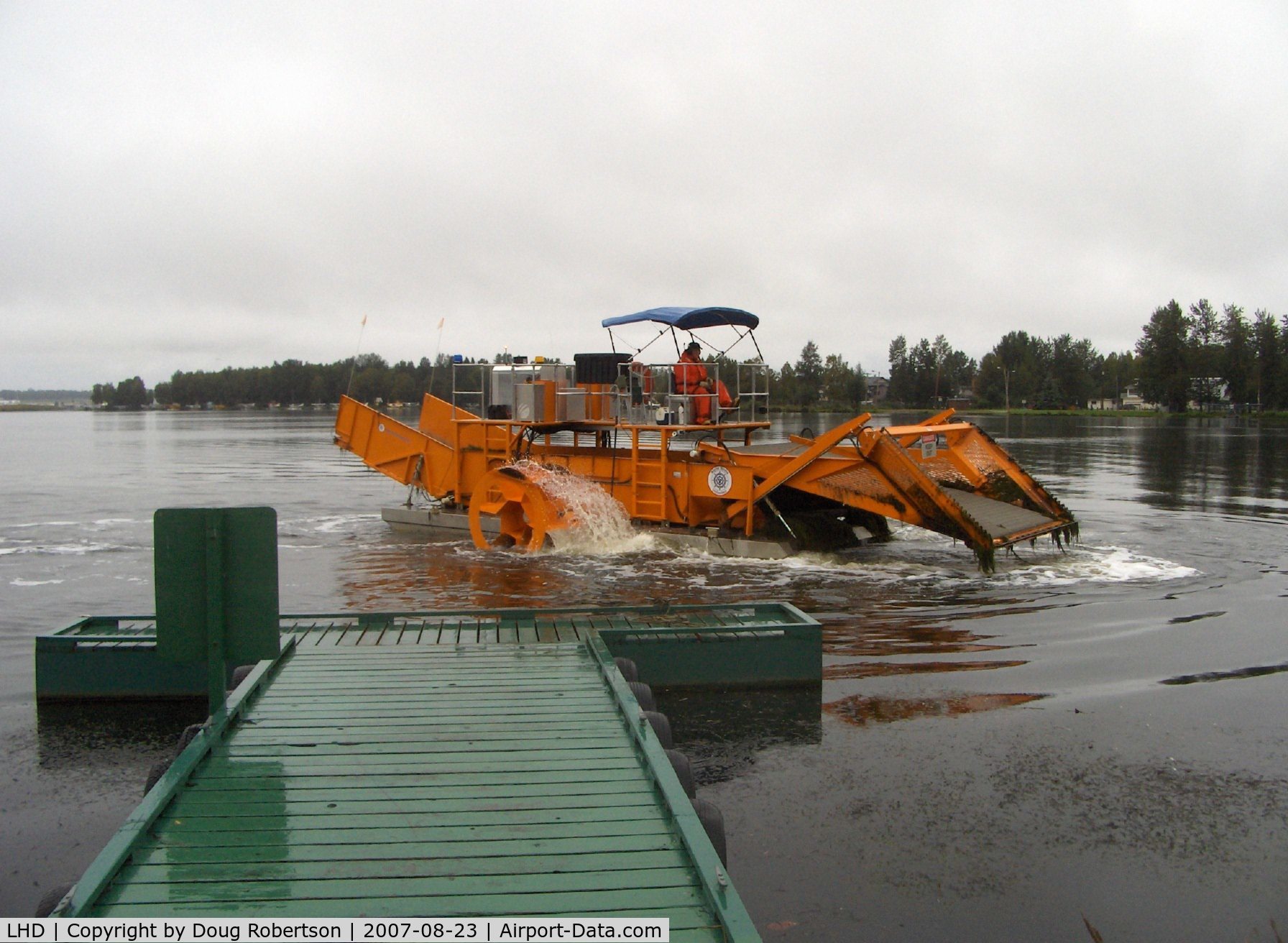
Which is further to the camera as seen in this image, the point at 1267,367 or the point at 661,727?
the point at 1267,367

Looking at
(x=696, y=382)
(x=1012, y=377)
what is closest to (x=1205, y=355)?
(x=1012, y=377)

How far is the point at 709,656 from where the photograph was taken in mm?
8617

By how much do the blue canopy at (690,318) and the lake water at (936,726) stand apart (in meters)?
3.51

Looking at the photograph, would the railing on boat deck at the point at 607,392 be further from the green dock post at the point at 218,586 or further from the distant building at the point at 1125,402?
the distant building at the point at 1125,402

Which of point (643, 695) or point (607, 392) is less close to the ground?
point (607, 392)

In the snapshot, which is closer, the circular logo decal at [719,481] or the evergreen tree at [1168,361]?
the circular logo decal at [719,481]

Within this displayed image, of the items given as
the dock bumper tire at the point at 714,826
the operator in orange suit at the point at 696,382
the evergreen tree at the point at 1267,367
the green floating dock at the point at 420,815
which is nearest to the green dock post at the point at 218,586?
the green floating dock at the point at 420,815

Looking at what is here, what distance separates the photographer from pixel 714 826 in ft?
16.6

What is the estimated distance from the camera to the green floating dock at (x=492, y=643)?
327 inches

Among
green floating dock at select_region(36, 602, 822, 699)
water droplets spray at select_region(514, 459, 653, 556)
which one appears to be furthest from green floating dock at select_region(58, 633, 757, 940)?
water droplets spray at select_region(514, 459, 653, 556)

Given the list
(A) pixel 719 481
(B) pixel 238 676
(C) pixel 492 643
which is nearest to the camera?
(B) pixel 238 676

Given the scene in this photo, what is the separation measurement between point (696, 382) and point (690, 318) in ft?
3.31

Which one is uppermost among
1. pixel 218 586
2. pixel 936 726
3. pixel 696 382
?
pixel 696 382

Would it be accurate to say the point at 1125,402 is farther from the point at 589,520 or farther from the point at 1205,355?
the point at 589,520
